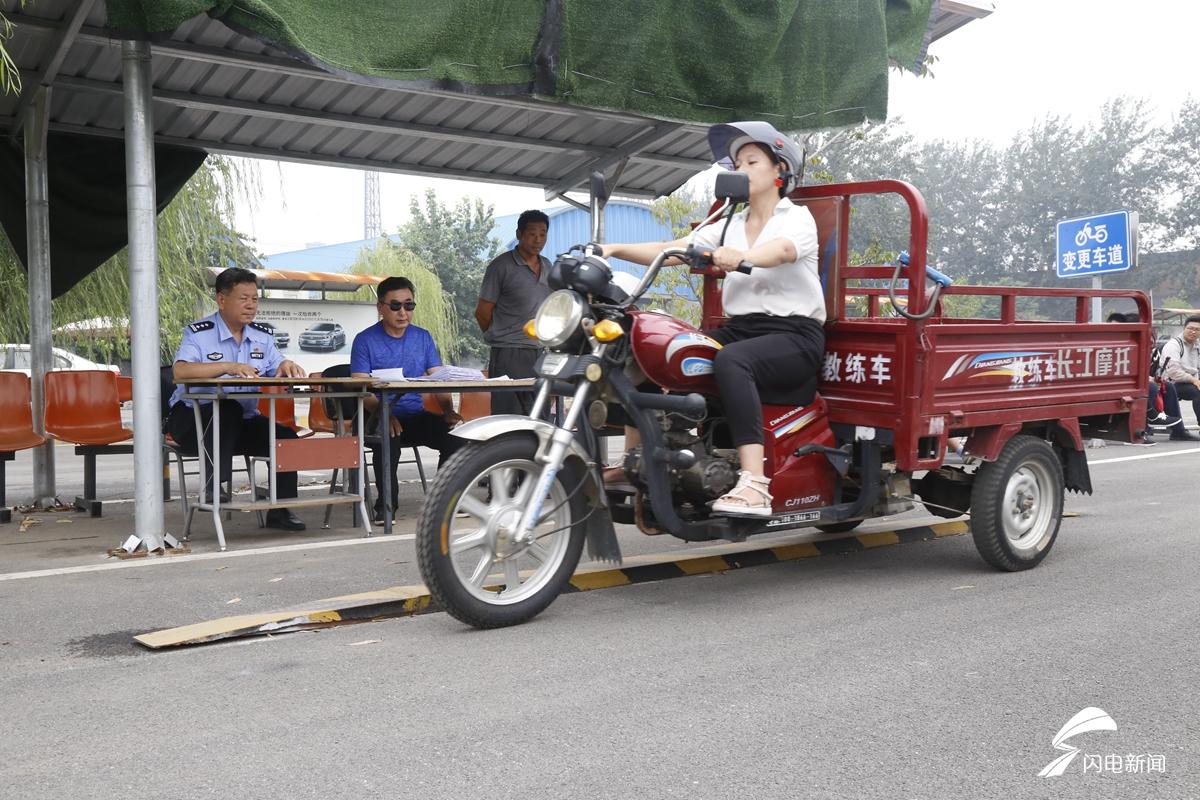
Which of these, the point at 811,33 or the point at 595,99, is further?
the point at 811,33

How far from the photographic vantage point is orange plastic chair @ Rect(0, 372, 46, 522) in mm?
8312

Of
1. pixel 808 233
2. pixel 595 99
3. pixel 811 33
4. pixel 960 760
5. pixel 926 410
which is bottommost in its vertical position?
pixel 960 760

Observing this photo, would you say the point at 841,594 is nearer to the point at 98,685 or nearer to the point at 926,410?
the point at 926,410

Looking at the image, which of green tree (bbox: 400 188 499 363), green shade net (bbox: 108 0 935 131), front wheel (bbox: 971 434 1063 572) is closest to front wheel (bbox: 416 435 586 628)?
front wheel (bbox: 971 434 1063 572)

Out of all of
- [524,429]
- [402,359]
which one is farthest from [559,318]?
[402,359]

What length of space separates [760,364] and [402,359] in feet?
13.1

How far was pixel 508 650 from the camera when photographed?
4391mm

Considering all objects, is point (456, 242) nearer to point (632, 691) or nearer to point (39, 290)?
point (39, 290)

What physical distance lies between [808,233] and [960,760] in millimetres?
2662

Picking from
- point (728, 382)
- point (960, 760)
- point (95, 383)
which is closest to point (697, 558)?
point (728, 382)

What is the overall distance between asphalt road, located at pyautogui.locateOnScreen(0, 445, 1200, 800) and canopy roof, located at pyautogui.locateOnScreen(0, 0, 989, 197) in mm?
2932

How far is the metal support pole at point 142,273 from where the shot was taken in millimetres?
6516

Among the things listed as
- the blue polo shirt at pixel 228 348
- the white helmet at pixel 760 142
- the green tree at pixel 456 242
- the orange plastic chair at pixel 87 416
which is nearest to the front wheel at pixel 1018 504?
the white helmet at pixel 760 142

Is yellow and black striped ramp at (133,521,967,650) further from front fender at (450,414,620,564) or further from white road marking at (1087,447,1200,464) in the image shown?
white road marking at (1087,447,1200,464)
